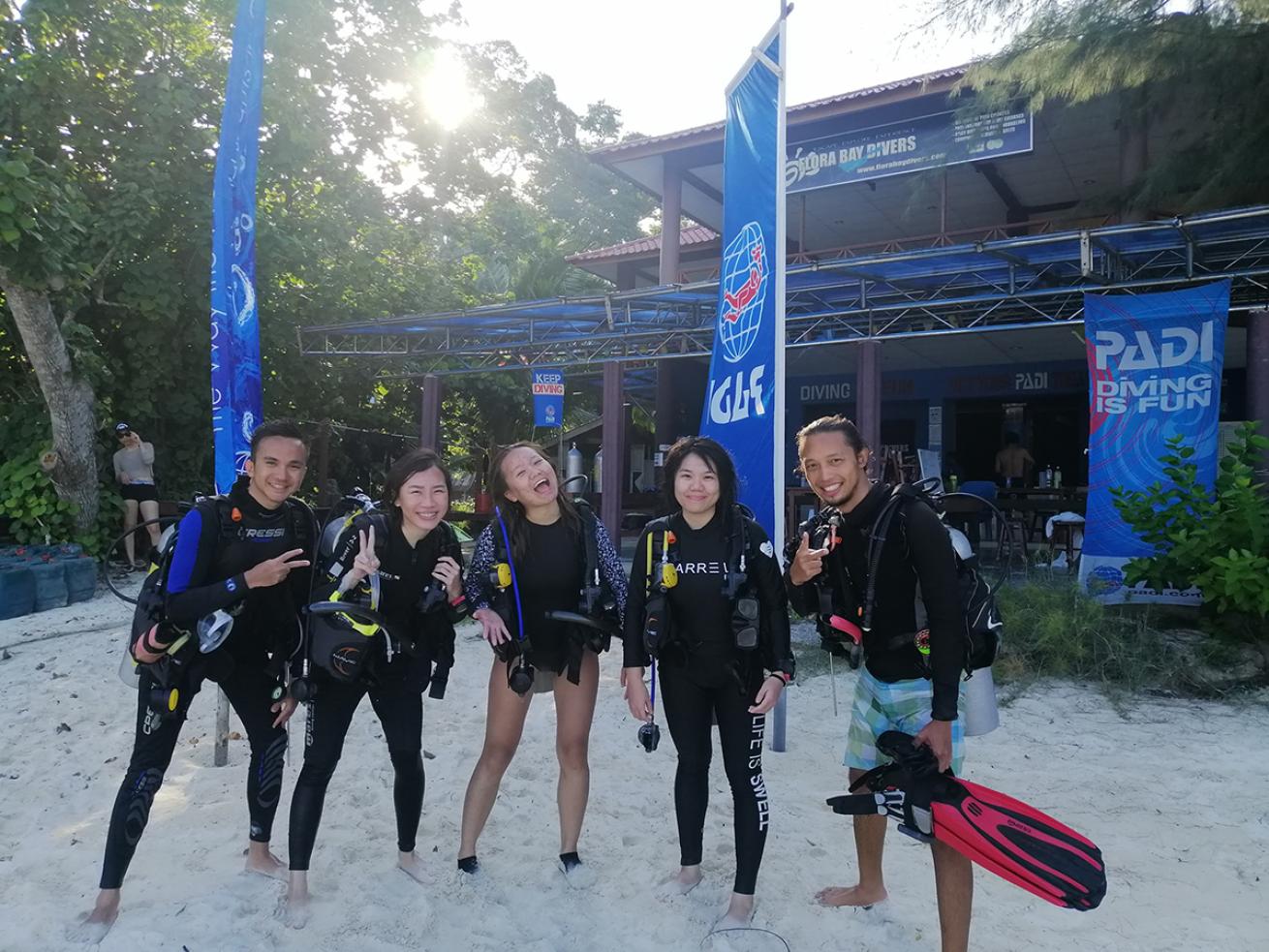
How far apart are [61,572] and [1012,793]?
27.1 feet

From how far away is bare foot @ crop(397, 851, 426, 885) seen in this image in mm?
3066

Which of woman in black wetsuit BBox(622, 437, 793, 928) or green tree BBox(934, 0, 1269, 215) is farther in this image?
green tree BBox(934, 0, 1269, 215)

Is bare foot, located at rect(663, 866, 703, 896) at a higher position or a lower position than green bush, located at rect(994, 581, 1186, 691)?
lower

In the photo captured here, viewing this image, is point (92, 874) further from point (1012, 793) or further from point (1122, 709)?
point (1122, 709)

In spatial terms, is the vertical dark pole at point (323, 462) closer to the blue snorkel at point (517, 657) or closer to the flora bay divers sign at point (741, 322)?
the flora bay divers sign at point (741, 322)

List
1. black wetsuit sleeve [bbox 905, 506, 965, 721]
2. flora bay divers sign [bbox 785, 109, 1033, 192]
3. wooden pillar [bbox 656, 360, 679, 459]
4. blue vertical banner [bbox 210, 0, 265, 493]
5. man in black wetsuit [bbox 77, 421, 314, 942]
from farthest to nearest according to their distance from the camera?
wooden pillar [bbox 656, 360, 679, 459] < flora bay divers sign [bbox 785, 109, 1033, 192] < blue vertical banner [bbox 210, 0, 265, 493] < man in black wetsuit [bbox 77, 421, 314, 942] < black wetsuit sleeve [bbox 905, 506, 965, 721]

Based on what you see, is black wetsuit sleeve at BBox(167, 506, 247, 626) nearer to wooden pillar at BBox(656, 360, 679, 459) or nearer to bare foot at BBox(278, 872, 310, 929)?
bare foot at BBox(278, 872, 310, 929)

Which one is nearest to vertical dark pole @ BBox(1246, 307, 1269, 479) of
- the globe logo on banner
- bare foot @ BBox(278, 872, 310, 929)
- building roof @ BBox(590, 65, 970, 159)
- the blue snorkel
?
building roof @ BBox(590, 65, 970, 159)

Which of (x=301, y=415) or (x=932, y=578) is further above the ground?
(x=301, y=415)

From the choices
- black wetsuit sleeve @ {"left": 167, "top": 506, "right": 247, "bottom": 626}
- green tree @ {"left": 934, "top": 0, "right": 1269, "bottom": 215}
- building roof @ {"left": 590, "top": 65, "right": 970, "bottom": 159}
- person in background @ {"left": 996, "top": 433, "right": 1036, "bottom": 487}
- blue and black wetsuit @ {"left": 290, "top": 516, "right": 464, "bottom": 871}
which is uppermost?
building roof @ {"left": 590, "top": 65, "right": 970, "bottom": 159}

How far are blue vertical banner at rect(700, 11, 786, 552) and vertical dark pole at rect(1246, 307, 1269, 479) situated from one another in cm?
582

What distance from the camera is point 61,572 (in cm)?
793

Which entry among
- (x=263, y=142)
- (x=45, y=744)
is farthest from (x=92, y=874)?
(x=263, y=142)

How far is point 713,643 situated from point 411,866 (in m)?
1.44
